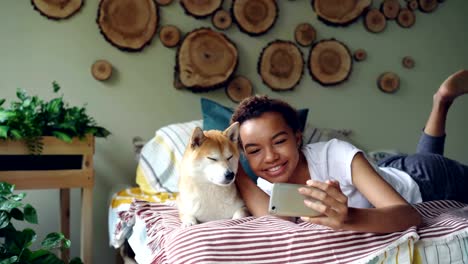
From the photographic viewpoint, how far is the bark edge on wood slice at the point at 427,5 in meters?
2.32

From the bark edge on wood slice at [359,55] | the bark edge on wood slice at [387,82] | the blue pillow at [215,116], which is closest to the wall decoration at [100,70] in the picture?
the blue pillow at [215,116]

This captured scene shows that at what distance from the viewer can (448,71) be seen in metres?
2.40

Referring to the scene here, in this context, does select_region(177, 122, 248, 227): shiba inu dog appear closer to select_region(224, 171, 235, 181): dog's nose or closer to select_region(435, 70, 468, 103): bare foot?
select_region(224, 171, 235, 181): dog's nose

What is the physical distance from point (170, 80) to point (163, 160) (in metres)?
0.52

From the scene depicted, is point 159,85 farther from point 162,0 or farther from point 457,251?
point 457,251

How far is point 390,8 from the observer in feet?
7.38

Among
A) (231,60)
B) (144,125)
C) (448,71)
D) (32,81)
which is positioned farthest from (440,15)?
(32,81)

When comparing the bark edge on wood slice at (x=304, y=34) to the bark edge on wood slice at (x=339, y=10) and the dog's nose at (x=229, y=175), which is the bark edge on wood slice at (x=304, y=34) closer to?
the bark edge on wood slice at (x=339, y=10)

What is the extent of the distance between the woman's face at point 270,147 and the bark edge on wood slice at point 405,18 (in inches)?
67.0

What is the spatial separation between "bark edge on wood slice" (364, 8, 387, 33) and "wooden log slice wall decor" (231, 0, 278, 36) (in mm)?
556

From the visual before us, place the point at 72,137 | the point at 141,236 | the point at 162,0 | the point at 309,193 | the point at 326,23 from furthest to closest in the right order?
the point at 326,23, the point at 162,0, the point at 72,137, the point at 141,236, the point at 309,193

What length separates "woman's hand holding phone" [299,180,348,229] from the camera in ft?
2.08

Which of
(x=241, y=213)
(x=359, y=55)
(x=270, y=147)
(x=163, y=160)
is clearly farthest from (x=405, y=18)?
(x=241, y=213)

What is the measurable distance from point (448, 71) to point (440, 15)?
341 mm
